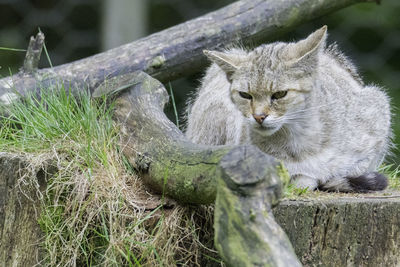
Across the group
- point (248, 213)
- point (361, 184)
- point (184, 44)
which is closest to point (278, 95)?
point (361, 184)

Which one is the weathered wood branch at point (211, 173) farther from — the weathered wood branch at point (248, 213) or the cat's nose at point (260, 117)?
the cat's nose at point (260, 117)

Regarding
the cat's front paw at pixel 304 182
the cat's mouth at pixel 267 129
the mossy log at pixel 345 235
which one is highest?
the cat's mouth at pixel 267 129

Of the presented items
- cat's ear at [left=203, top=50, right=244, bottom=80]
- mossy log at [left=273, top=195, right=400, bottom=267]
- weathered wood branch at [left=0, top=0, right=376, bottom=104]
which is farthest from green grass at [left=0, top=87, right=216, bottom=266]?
weathered wood branch at [left=0, top=0, right=376, bottom=104]

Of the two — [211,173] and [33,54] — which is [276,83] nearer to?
[211,173]

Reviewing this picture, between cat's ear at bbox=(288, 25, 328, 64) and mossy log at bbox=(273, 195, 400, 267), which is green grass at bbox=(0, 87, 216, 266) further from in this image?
cat's ear at bbox=(288, 25, 328, 64)

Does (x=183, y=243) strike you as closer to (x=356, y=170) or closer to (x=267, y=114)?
(x=267, y=114)

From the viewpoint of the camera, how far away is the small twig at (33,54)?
1.94 m

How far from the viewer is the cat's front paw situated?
1607mm

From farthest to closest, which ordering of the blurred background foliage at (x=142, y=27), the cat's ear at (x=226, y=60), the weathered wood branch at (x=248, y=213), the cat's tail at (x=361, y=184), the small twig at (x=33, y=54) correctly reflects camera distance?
the blurred background foliage at (x=142, y=27), the small twig at (x=33, y=54), the cat's ear at (x=226, y=60), the cat's tail at (x=361, y=184), the weathered wood branch at (x=248, y=213)

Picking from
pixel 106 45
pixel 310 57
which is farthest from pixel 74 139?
pixel 106 45

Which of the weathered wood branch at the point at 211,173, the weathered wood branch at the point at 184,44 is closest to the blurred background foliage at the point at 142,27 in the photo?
the weathered wood branch at the point at 184,44

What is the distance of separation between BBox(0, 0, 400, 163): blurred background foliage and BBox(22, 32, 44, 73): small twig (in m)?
0.74

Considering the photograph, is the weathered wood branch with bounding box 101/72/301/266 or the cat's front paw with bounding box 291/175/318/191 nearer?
the weathered wood branch with bounding box 101/72/301/266

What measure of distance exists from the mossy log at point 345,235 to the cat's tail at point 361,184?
0.27 m
